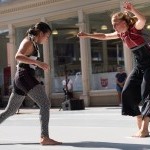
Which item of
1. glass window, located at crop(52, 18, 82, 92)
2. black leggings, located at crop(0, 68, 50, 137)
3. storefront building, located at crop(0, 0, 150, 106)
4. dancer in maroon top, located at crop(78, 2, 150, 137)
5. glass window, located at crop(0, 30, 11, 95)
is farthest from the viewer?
glass window, located at crop(0, 30, 11, 95)

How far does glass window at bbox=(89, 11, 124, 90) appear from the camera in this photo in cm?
2032

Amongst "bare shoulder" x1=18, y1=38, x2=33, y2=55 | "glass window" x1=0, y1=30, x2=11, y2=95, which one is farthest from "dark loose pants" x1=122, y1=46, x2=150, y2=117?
"glass window" x1=0, y1=30, x2=11, y2=95

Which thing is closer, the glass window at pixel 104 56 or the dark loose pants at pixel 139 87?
the dark loose pants at pixel 139 87

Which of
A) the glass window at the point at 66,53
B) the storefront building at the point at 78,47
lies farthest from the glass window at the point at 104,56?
the glass window at the point at 66,53

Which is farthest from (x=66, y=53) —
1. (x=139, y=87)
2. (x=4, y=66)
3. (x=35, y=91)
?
(x=35, y=91)

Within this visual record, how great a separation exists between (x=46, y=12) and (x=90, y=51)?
10.1 feet

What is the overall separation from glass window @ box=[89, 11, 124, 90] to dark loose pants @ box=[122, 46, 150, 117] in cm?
1383

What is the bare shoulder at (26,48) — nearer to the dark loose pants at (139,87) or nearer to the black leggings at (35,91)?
the black leggings at (35,91)

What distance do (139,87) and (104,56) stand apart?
1476 cm

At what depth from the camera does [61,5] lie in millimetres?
22094

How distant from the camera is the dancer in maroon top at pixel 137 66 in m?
6.09

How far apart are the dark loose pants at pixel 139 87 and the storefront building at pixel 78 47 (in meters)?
13.1

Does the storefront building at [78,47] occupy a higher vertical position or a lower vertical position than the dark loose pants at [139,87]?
higher

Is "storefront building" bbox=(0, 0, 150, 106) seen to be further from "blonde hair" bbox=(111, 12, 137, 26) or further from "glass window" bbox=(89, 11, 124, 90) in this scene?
"blonde hair" bbox=(111, 12, 137, 26)
